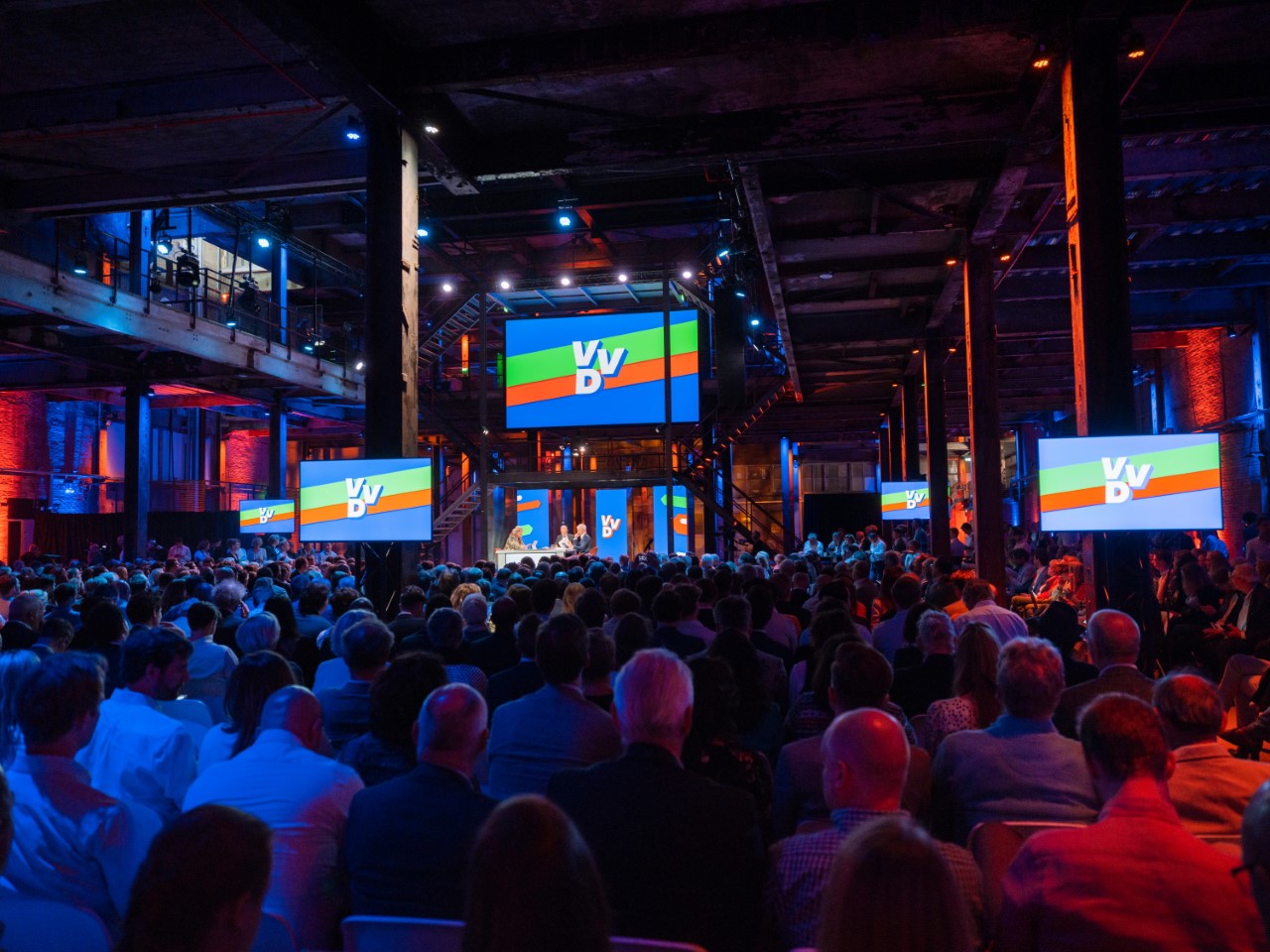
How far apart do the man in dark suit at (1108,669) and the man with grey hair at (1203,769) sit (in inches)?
40.4

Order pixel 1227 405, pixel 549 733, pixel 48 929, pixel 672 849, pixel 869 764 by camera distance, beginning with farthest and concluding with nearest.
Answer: pixel 1227 405
pixel 549 733
pixel 672 849
pixel 869 764
pixel 48 929

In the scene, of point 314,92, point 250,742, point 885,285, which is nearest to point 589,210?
point 885,285

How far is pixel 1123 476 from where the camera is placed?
5910 millimetres

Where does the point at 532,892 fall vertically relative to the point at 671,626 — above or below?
above

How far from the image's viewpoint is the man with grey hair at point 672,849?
2.32 meters

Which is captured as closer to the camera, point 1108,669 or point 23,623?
point 1108,669

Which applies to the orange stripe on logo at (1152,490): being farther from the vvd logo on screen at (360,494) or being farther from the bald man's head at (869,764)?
the vvd logo on screen at (360,494)

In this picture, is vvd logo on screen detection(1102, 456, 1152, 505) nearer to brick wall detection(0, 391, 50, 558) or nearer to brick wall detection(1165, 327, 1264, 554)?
brick wall detection(1165, 327, 1264, 554)

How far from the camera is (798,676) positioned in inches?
207

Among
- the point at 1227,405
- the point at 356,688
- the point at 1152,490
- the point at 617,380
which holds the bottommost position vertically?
the point at 356,688

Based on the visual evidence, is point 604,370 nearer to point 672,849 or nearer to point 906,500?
point 906,500

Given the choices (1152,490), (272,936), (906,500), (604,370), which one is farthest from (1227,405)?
(272,936)

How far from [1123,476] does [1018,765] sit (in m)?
3.61

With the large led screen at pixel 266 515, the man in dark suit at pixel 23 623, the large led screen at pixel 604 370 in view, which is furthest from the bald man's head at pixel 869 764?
the large led screen at pixel 266 515
